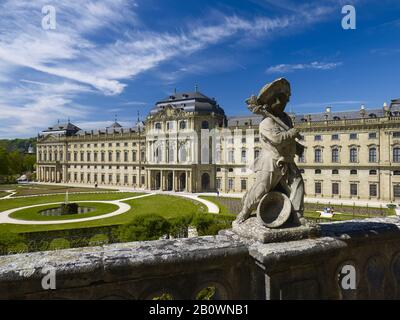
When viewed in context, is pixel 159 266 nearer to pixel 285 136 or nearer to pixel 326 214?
pixel 285 136

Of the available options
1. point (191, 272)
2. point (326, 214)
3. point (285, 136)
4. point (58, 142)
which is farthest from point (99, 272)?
point (58, 142)

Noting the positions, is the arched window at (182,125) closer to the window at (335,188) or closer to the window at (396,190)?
the window at (335,188)

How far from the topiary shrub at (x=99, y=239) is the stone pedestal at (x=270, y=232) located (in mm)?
17372

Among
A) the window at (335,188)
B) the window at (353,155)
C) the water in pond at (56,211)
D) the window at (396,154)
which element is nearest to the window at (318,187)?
the window at (335,188)

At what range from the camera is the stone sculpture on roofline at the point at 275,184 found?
15.6 ft

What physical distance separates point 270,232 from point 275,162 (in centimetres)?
115

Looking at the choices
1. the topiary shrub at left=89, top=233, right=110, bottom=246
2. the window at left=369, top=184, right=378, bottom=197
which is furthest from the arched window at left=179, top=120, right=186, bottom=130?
the topiary shrub at left=89, top=233, right=110, bottom=246

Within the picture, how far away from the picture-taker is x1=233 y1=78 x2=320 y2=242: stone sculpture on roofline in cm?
475

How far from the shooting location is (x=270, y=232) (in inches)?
177

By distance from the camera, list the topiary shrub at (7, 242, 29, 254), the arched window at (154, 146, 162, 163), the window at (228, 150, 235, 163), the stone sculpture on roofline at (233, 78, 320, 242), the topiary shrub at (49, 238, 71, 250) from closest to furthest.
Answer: the stone sculpture on roofline at (233, 78, 320, 242) < the topiary shrub at (7, 242, 29, 254) < the topiary shrub at (49, 238, 71, 250) < the window at (228, 150, 235, 163) < the arched window at (154, 146, 162, 163)

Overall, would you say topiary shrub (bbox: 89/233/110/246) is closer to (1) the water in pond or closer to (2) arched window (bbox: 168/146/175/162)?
(1) the water in pond

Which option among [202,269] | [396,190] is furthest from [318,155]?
[202,269]

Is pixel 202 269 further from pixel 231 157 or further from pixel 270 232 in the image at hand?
pixel 231 157
